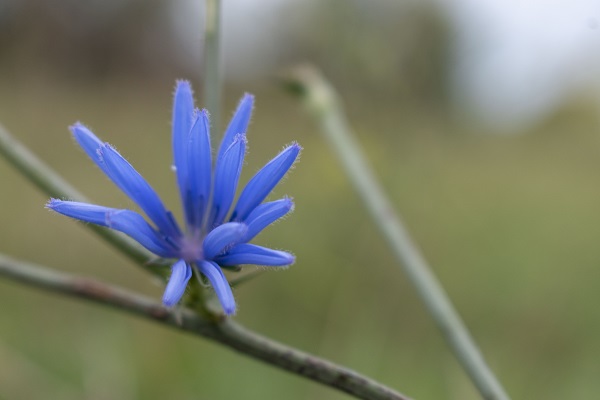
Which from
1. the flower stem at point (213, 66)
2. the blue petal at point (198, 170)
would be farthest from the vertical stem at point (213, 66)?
the blue petal at point (198, 170)

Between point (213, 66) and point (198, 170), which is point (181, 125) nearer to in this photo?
point (198, 170)

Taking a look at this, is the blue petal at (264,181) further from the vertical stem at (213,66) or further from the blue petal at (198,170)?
the vertical stem at (213,66)

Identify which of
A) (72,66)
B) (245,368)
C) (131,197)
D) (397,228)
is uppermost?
(131,197)

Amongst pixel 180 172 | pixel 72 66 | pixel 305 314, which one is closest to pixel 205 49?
pixel 180 172

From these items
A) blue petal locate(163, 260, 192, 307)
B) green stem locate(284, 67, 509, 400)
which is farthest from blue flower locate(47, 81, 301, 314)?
green stem locate(284, 67, 509, 400)

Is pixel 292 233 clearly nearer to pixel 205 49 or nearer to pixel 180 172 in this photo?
pixel 205 49

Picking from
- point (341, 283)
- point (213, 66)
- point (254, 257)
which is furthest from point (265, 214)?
point (341, 283)
